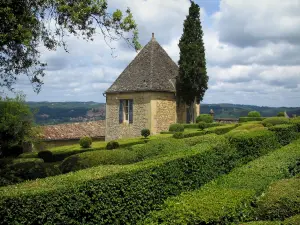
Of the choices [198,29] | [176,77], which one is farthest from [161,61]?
[198,29]

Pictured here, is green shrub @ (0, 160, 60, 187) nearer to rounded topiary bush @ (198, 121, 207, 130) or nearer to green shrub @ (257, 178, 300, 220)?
green shrub @ (257, 178, 300, 220)

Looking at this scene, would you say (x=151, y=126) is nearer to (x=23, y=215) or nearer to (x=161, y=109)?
(x=161, y=109)

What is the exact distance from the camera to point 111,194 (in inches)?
347

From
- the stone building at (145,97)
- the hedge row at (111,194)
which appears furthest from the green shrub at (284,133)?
the stone building at (145,97)

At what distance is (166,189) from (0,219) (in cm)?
506

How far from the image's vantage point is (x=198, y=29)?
32500 millimetres

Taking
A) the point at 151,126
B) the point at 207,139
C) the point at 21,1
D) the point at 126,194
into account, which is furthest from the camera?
the point at 151,126

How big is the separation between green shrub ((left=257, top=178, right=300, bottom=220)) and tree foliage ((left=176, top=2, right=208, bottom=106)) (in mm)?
22756

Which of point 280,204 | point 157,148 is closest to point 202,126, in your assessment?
point 157,148

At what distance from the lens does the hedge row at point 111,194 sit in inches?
285

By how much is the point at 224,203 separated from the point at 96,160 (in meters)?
4.52

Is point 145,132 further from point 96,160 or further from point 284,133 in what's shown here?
point 96,160

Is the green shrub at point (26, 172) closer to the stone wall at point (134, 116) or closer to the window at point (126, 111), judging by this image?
the stone wall at point (134, 116)

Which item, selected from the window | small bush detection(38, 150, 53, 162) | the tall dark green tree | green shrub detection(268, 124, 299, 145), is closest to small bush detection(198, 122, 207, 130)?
the tall dark green tree
